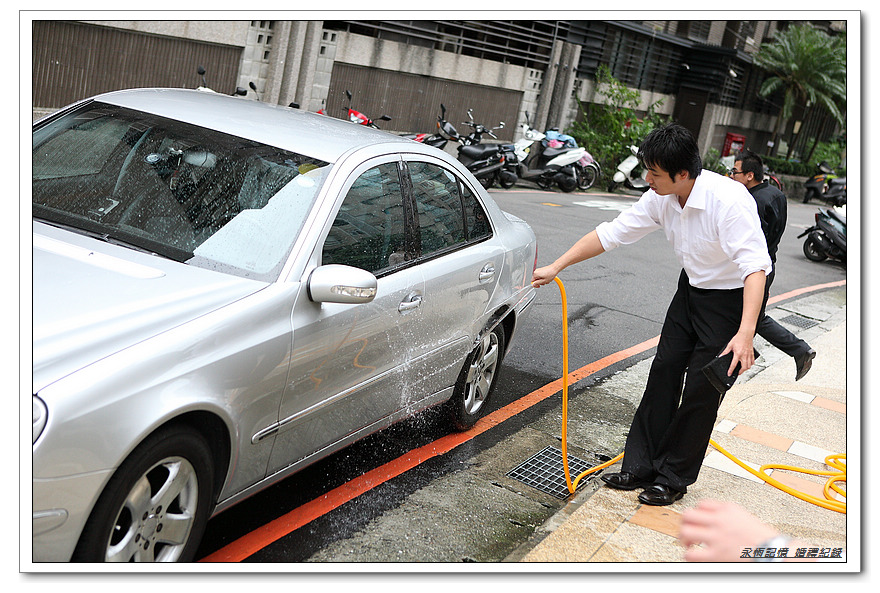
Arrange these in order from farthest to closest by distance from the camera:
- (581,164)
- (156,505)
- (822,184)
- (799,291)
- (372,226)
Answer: (822,184)
(581,164)
(799,291)
(372,226)
(156,505)

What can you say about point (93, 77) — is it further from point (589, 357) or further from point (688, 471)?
point (688, 471)

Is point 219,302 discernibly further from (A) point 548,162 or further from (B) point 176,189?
(A) point 548,162

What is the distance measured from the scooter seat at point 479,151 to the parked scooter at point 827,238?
5.27 meters

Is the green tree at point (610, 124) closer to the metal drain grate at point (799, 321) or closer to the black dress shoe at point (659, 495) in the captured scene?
the metal drain grate at point (799, 321)

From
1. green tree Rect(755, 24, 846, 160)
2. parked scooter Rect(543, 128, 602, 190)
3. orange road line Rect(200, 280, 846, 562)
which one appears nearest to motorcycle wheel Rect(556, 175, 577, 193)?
parked scooter Rect(543, 128, 602, 190)

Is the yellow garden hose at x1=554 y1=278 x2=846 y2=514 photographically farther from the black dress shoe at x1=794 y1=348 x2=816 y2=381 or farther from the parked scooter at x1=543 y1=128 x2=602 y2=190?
the parked scooter at x1=543 y1=128 x2=602 y2=190

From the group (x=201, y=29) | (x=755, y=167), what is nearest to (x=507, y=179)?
(x=201, y=29)

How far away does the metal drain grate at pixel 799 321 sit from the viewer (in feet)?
29.6

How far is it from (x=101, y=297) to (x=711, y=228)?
8.30 feet

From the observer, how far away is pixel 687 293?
4.16 m

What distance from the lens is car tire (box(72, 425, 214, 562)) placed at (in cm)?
244

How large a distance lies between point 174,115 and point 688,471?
2.85 metres

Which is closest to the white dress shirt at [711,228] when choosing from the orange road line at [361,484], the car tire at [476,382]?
the car tire at [476,382]
